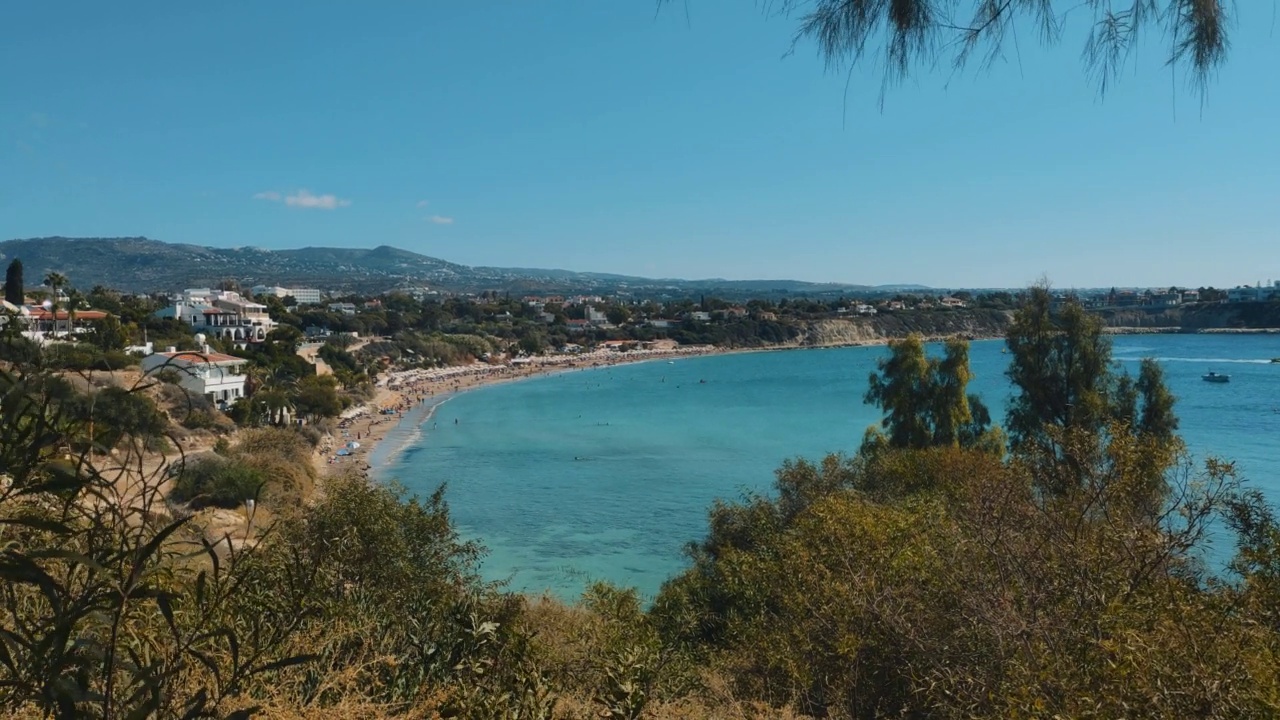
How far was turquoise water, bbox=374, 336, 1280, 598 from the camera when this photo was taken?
83.0 ft

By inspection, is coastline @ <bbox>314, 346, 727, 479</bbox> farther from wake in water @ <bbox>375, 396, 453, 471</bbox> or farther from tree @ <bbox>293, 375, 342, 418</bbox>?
tree @ <bbox>293, 375, 342, 418</bbox>

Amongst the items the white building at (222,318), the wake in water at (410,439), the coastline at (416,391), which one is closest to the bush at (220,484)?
the coastline at (416,391)

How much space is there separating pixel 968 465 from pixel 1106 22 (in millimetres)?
13961

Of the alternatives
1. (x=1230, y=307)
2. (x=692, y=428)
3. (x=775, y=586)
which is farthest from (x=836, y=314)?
(x=775, y=586)

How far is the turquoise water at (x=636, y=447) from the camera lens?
83.0ft

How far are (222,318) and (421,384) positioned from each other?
15747 mm

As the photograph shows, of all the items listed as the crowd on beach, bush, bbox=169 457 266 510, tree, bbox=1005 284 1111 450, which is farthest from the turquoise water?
tree, bbox=1005 284 1111 450

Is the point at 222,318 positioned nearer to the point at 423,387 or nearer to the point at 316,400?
the point at 423,387

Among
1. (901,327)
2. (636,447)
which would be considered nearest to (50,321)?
(636,447)

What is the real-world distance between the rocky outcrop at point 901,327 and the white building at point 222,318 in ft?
251

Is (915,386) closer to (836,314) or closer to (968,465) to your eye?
(968,465)

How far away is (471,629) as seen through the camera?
5.12 meters

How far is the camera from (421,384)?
6912 cm

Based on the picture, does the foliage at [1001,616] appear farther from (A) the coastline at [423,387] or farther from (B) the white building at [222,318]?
(B) the white building at [222,318]
